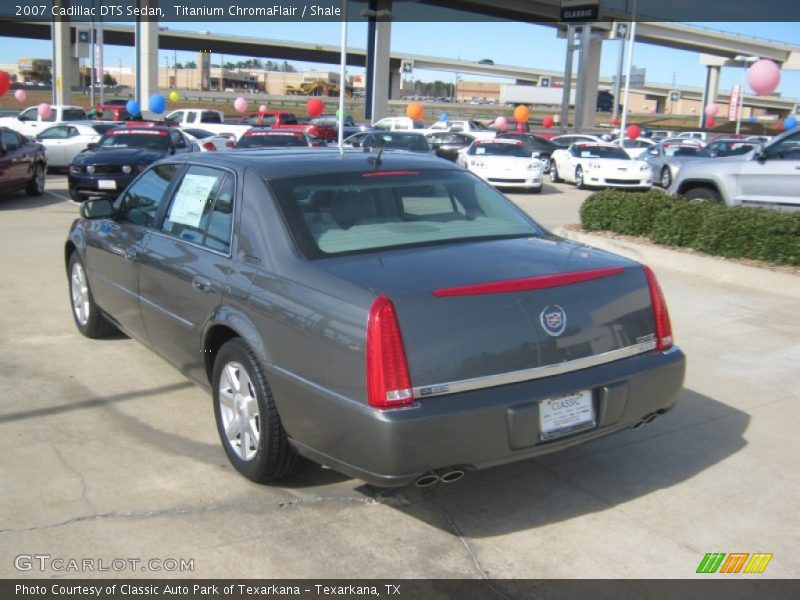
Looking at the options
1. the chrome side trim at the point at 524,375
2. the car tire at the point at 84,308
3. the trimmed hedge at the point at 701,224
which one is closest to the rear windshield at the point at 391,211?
the chrome side trim at the point at 524,375

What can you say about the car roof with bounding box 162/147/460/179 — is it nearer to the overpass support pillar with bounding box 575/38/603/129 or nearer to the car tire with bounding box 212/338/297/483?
the car tire with bounding box 212/338/297/483

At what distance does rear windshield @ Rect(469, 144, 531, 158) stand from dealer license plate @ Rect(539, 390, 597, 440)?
59.3 ft

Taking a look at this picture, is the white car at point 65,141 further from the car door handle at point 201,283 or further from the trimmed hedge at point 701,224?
the car door handle at point 201,283

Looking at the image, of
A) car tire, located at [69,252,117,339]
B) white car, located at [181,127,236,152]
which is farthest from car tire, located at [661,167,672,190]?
car tire, located at [69,252,117,339]

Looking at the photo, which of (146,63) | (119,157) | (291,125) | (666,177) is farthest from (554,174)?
(146,63)

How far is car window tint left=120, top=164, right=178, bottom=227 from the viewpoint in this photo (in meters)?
5.50

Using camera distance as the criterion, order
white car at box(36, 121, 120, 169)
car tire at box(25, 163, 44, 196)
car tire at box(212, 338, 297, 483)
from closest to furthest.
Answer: car tire at box(212, 338, 297, 483)
car tire at box(25, 163, 44, 196)
white car at box(36, 121, 120, 169)

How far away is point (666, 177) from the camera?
22.9 metres

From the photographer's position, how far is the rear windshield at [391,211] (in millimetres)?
4258

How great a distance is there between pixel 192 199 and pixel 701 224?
7060 mm

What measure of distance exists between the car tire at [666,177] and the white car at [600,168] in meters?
1.37

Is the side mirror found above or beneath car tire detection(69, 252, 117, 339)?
above

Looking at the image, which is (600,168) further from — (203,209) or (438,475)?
(438,475)
